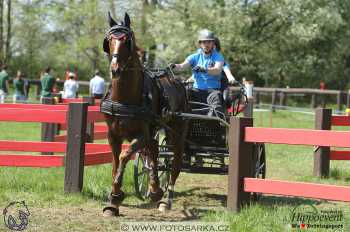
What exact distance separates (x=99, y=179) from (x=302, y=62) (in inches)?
1176

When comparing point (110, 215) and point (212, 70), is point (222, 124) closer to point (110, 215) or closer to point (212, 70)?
point (212, 70)

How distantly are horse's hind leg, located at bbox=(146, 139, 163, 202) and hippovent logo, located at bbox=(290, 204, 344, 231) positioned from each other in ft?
5.56

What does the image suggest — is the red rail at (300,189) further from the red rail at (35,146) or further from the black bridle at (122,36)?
the red rail at (35,146)

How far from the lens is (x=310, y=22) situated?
3662 centimetres

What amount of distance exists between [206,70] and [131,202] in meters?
2.13

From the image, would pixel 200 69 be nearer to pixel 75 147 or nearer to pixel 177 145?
pixel 177 145

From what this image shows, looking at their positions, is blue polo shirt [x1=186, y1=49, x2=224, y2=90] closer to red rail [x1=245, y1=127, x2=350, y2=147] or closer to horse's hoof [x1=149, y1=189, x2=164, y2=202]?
red rail [x1=245, y1=127, x2=350, y2=147]

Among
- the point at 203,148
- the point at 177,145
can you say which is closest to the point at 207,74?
the point at 203,148

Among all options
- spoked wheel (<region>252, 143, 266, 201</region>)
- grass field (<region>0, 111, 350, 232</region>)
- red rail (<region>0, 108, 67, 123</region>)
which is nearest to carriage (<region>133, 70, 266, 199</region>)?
spoked wheel (<region>252, 143, 266, 201</region>)

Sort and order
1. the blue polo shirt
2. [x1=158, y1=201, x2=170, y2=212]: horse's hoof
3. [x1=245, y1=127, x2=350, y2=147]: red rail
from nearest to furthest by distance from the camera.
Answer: [x1=245, y1=127, x2=350, y2=147]: red rail, [x1=158, y1=201, x2=170, y2=212]: horse's hoof, the blue polo shirt

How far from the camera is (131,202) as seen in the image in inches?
338

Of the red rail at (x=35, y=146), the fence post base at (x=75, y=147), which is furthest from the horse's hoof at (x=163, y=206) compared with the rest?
the red rail at (x=35, y=146)

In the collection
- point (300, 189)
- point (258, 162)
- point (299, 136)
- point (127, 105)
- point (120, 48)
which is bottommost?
point (300, 189)

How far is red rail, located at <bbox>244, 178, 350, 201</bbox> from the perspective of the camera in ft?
23.0
